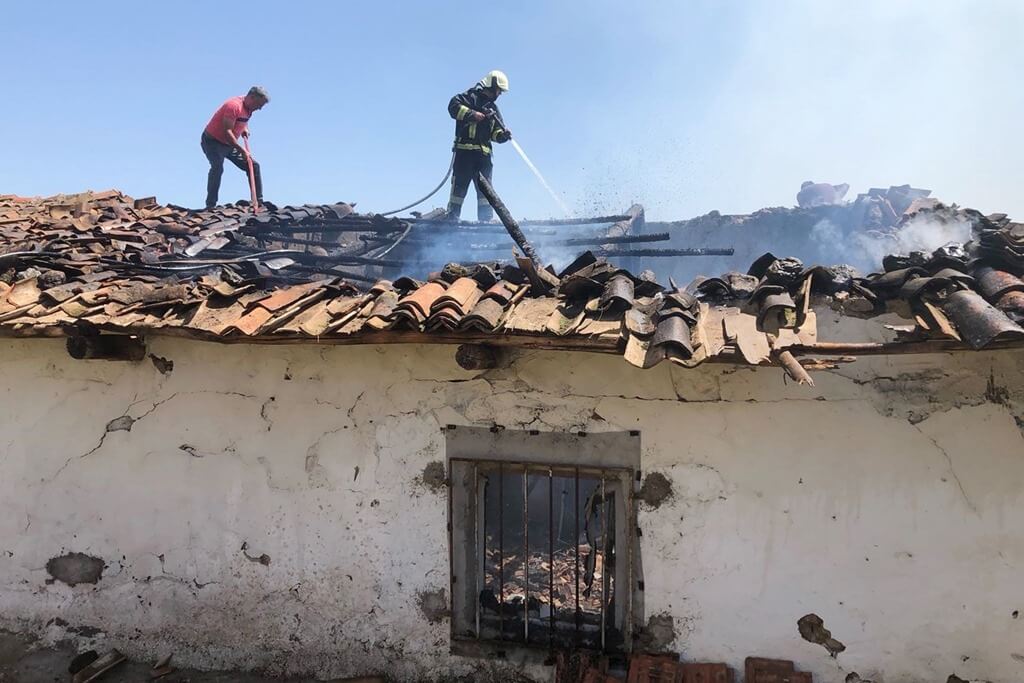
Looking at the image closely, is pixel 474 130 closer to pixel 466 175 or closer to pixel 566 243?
pixel 466 175

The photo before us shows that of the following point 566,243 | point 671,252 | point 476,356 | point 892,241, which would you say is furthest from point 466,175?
point 476,356

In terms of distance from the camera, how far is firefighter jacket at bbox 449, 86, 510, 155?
9.30 meters

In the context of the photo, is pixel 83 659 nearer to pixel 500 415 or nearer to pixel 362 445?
pixel 362 445

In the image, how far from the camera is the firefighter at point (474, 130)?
9.31 metres

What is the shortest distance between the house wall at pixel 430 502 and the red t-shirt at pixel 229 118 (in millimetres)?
6719

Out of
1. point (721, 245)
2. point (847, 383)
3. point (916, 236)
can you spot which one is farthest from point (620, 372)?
point (721, 245)

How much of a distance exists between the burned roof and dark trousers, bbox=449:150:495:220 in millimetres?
5105

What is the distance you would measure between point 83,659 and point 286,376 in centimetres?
273

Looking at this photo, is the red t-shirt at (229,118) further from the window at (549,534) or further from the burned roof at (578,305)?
the window at (549,534)

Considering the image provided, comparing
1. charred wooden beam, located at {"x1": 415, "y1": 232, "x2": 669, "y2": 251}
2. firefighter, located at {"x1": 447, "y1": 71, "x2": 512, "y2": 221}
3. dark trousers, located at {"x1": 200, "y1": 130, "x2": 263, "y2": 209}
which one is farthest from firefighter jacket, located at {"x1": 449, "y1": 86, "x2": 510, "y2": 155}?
dark trousers, located at {"x1": 200, "y1": 130, "x2": 263, "y2": 209}

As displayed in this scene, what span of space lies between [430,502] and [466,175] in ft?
20.8

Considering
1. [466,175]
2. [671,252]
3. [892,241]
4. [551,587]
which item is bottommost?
[551,587]

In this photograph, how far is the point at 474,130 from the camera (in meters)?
9.29

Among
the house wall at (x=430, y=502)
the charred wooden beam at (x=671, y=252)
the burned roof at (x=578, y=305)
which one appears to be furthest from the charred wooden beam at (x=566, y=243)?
the house wall at (x=430, y=502)
